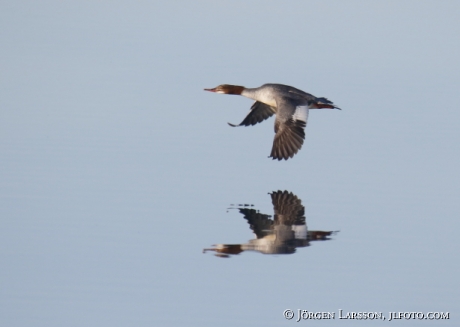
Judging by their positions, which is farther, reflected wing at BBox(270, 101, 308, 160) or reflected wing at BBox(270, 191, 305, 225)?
reflected wing at BBox(270, 101, 308, 160)

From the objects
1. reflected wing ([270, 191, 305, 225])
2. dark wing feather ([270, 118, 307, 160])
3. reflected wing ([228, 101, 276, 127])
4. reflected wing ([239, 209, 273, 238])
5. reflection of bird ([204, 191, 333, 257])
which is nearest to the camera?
reflection of bird ([204, 191, 333, 257])

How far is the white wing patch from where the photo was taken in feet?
38.7

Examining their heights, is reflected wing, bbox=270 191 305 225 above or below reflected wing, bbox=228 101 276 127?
below

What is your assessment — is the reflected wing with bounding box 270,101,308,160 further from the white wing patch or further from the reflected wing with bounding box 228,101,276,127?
the reflected wing with bounding box 228,101,276,127

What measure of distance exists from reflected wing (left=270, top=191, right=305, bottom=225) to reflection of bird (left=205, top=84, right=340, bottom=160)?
0.93 m

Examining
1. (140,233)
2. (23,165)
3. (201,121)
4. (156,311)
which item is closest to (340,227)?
(140,233)

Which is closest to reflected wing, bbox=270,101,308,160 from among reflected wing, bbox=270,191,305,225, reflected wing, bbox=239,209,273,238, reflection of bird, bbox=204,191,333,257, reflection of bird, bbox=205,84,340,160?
reflection of bird, bbox=205,84,340,160

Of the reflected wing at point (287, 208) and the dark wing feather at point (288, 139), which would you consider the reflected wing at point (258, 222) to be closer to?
the reflected wing at point (287, 208)

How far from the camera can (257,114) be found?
1373cm

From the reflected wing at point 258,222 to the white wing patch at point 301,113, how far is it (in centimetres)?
234

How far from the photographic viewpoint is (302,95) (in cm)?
1268

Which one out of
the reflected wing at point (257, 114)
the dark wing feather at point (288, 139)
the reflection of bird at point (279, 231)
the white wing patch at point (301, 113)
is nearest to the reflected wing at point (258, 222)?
the reflection of bird at point (279, 231)

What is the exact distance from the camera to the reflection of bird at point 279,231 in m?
8.46

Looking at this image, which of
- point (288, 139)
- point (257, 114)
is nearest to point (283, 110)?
point (288, 139)
